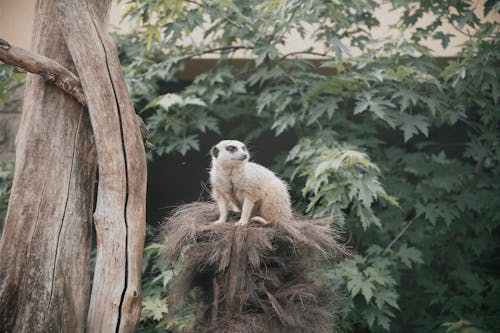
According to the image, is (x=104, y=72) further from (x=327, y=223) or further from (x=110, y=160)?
(x=327, y=223)

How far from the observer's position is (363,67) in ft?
14.4

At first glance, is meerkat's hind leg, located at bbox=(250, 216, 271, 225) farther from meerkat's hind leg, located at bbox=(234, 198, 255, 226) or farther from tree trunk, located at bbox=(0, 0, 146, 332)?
tree trunk, located at bbox=(0, 0, 146, 332)

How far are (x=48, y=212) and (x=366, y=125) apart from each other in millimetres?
3063

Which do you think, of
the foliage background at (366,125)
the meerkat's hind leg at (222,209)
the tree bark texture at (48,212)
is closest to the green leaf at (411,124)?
the foliage background at (366,125)

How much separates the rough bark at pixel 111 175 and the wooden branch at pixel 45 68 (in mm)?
61

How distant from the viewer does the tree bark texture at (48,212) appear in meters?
2.66

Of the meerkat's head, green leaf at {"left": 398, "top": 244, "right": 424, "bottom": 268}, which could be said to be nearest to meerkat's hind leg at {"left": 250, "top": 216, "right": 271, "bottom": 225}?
the meerkat's head

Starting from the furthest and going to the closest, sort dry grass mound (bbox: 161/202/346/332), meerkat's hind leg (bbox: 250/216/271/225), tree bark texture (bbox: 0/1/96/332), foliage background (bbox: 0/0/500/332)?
1. foliage background (bbox: 0/0/500/332)
2. meerkat's hind leg (bbox: 250/216/271/225)
3. dry grass mound (bbox: 161/202/346/332)
4. tree bark texture (bbox: 0/1/96/332)

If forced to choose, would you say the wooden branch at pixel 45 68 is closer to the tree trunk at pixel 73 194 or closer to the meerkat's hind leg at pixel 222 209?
the tree trunk at pixel 73 194

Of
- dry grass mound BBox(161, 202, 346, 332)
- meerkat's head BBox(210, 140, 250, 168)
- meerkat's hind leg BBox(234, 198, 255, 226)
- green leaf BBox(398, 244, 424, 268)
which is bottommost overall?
green leaf BBox(398, 244, 424, 268)

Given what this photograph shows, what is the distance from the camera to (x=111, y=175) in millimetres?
2779

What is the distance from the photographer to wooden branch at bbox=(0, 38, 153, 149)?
8.79ft

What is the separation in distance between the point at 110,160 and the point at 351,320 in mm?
2828

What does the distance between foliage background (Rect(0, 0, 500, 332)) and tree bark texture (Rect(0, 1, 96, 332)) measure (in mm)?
917
